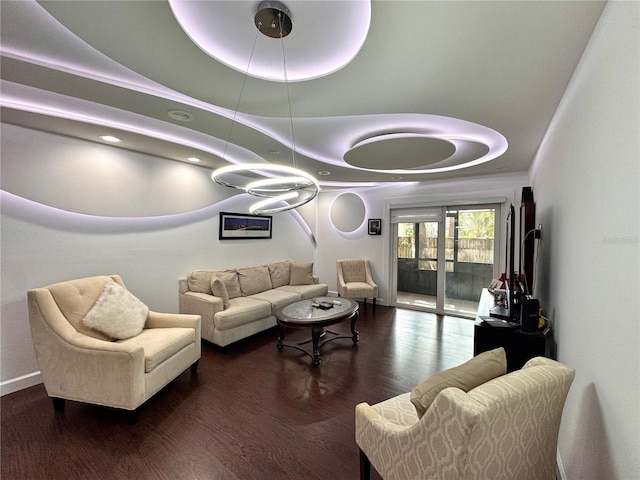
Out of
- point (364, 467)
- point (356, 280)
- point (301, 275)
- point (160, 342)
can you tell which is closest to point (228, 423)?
→ point (160, 342)

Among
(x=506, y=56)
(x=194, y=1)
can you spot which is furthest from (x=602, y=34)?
(x=194, y=1)

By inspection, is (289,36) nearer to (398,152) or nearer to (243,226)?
(398,152)

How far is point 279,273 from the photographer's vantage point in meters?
5.12

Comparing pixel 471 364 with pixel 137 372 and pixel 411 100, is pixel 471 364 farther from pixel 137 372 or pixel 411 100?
pixel 137 372

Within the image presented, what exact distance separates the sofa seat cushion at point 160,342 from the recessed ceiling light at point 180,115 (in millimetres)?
1990

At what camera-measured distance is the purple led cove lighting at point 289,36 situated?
4.49ft

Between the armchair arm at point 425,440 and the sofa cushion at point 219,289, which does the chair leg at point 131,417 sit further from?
the armchair arm at point 425,440

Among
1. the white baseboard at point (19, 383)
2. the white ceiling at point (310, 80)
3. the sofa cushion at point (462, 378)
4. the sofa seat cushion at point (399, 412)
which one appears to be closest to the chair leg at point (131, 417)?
the white baseboard at point (19, 383)

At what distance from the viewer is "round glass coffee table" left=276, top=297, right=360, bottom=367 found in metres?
3.06

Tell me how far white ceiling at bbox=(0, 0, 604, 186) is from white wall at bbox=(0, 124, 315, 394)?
1.11ft

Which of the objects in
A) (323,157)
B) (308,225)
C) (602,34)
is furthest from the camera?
(308,225)

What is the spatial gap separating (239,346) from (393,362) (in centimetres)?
202

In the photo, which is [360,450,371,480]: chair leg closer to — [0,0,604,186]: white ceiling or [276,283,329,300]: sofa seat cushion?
Answer: [0,0,604,186]: white ceiling

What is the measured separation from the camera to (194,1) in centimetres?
134
